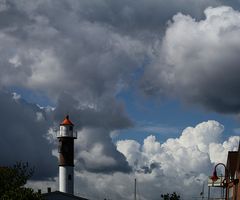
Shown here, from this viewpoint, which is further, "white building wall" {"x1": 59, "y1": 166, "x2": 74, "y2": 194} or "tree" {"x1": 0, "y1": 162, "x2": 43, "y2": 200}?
"white building wall" {"x1": 59, "y1": 166, "x2": 74, "y2": 194}

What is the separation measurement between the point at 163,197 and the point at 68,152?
72.1ft

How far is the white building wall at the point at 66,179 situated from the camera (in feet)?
377

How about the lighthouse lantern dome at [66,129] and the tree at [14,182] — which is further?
the lighthouse lantern dome at [66,129]

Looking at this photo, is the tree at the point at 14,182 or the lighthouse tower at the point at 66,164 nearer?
the tree at the point at 14,182

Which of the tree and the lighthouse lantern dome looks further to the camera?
the lighthouse lantern dome

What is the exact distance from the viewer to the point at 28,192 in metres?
76.0

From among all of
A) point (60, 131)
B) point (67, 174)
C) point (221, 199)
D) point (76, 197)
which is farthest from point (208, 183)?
point (60, 131)

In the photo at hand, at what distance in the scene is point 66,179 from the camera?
115 metres

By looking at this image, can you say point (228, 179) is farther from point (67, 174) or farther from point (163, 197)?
point (163, 197)

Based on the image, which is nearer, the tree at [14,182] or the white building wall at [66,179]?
the tree at [14,182]

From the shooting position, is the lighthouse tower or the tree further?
the lighthouse tower

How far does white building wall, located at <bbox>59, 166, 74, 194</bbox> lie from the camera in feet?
377

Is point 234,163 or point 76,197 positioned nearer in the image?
point 234,163

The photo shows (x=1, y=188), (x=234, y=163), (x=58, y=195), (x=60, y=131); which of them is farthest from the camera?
(x=60, y=131)
